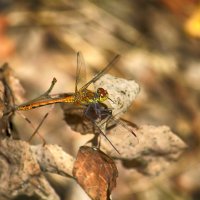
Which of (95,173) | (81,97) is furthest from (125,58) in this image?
(95,173)

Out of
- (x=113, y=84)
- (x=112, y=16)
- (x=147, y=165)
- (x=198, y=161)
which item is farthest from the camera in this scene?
(x=112, y=16)

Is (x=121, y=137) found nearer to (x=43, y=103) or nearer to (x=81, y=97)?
(x=81, y=97)

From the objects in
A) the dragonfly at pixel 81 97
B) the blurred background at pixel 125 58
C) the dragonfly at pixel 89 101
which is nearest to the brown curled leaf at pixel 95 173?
the dragonfly at pixel 89 101

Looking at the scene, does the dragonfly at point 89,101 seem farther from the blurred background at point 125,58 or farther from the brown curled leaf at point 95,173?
A: the blurred background at point 125,58

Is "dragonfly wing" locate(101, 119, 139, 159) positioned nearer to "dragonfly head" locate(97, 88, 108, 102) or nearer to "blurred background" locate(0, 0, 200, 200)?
"dragonfly head" locate(97, 88, 108, 102)

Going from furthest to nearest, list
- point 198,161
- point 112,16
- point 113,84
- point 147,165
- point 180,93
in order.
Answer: point 112,16
point 180,93
point 198,161
point 147,165
point 113,84

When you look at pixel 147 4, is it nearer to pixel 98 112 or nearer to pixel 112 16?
pixel 112 16

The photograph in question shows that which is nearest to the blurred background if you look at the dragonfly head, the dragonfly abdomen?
the dragonfly abdomen

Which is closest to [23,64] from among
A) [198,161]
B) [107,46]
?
[107,46]
